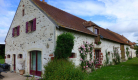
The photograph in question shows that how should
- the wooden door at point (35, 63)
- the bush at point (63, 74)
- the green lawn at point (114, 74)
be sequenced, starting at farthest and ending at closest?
the wooden door at point (35, 63), the green lawn at point (114, 74), the bush at point (63, 74)

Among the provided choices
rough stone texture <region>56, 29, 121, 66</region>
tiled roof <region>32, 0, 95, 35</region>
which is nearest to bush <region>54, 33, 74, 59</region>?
rough stone texture <region>56, 29, 121, 66</region>

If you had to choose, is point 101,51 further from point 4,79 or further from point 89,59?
point 4,79

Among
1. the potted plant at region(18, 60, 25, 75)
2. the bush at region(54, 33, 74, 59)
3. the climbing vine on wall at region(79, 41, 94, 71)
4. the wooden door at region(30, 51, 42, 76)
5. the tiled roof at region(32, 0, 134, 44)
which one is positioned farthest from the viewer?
the potted plant at region(18, 60, 25, 75)

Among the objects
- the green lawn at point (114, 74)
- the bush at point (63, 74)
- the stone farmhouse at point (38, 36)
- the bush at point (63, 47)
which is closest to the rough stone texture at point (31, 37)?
the stone farmhouse at point (38, 36)

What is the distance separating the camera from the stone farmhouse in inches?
279

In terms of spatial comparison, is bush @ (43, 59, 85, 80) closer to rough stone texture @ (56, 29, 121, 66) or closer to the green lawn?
the green lawn

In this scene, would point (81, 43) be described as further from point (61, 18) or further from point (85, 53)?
point (61, 18)

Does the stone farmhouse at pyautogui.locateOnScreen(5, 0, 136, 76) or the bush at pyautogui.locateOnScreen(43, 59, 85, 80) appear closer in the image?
the bush at pyautogui.locateOnScreen(43, 59, 85, 80)

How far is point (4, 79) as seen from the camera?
300 inches

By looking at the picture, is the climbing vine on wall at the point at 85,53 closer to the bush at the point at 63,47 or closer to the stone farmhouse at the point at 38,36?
the stone farmhouse at the point at 38,36

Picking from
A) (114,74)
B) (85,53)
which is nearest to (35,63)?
(85,53)

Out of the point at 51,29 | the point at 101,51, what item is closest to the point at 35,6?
the point at 51,29

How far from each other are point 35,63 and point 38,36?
2.15 metres

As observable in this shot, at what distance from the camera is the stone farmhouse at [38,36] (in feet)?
23.2
